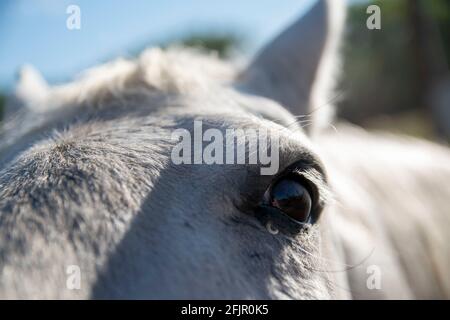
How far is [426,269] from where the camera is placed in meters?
3.60

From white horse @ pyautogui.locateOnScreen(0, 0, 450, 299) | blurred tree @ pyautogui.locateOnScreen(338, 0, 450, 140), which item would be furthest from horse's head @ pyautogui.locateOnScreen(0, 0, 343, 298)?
blurred tree @ pyautogui.locateOnScreen(338, 0, 450, 140)

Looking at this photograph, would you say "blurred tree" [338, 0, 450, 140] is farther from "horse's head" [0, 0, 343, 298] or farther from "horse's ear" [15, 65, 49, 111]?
"horse's head" [0, 0, 343, 298]

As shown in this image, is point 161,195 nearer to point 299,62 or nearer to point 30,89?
point 299,62

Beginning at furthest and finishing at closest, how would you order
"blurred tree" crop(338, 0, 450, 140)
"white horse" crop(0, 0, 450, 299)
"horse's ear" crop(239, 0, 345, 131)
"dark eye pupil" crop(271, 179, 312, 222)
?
1. "blurred tree" crop(338, 0, 450, 140)
2. "horse's ear" crop(239, 0, 345, 131)
3. "dark eye pupil" crop(271, 179, 312, 222)
4. "white horse" crop(0, 0, 450, 299)

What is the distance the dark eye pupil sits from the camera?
169 cm

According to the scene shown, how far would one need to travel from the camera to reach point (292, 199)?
67.6 inches

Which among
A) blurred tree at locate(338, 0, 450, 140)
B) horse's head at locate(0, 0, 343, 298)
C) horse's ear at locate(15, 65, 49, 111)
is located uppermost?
blurred tree at locate(338, 0, 450, 140)

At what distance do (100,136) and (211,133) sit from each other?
0.39 m

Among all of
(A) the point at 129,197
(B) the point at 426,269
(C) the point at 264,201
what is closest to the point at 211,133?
(C) the point at 264,201

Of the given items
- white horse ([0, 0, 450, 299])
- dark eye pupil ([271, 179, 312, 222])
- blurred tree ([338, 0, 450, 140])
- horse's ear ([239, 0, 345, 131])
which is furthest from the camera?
blurred tree ([338, 0, 450, 140])

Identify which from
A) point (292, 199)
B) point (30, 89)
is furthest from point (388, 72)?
point (292, 199)

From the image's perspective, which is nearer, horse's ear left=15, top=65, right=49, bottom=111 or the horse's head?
the horse's head

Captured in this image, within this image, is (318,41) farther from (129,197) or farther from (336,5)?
(129,197)

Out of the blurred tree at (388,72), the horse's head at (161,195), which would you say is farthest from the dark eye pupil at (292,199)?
the blurred tree at (388,72)
